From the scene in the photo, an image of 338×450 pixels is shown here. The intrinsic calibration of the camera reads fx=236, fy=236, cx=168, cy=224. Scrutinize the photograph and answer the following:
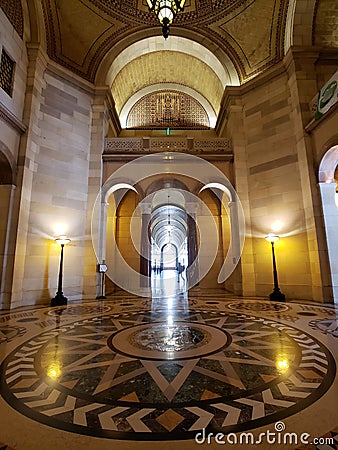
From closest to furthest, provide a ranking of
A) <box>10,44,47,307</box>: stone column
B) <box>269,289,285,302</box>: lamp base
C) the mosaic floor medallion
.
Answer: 1. the mosaic floor medallion
2. <box>10,44,47,307</box>: stone column
3. <box>269,289,285,302</box>: lamp base

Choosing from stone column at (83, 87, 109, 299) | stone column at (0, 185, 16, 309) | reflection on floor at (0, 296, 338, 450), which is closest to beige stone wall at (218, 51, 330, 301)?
reflection on floor at (0, 296, 338, 450)

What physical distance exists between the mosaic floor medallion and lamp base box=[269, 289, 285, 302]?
338 cm

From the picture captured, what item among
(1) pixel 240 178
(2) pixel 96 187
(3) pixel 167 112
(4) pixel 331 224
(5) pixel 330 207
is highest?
(3) pixel 167 112

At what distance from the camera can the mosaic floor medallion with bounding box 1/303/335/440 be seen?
1.54 m

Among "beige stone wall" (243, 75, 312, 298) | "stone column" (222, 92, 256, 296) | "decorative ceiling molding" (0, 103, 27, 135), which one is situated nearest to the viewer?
"decorative ceiling molding" (0, 103, 27, 135)

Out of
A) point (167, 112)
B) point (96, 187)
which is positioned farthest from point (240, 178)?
point (167, 112)

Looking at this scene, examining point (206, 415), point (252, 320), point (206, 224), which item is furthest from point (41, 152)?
point (206, 415)

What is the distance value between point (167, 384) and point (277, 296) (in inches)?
228

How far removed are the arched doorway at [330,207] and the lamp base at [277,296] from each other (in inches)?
48.8

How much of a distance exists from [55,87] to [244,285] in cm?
901

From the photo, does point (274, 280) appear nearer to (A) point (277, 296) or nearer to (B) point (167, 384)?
(A) point (277, 296)

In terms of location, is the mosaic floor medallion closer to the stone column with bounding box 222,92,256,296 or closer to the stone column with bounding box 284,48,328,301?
the stone column with bounding box 284,48,328,301

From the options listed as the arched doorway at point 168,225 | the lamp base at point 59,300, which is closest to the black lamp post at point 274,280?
the arched doorway at point 168,225

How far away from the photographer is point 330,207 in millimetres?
6531
